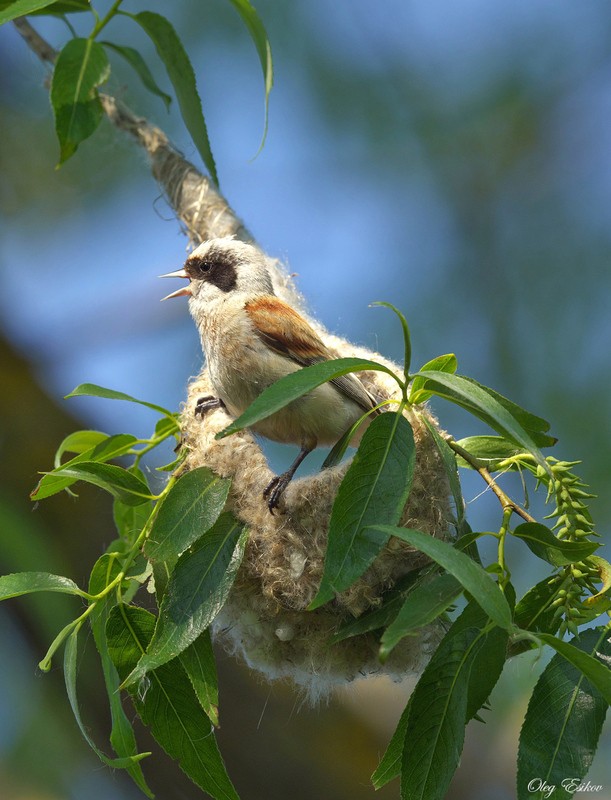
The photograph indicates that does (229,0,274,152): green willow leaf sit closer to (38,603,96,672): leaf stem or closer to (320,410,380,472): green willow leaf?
(320,410,380,472): green willow leaf

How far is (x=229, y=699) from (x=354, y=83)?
4127 millimetres

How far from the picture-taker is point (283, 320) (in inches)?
84.2

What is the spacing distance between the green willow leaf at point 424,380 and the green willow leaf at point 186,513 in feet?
1.39

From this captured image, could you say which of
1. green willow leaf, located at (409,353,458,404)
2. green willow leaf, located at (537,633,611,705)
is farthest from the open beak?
green willow leaf, located at (537,633,611,705)

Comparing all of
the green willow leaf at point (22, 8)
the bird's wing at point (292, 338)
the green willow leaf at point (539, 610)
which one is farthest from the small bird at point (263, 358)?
the green willow leaf at point (22, 8)

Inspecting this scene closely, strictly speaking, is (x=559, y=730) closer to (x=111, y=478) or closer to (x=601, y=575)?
(x=601, y=575)

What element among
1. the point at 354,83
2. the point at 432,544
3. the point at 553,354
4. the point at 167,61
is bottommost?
the point at 432,544

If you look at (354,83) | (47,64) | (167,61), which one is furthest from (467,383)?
(354,83)

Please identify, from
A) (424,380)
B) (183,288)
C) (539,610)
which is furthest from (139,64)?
(539,610)

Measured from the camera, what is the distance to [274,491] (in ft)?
5.84

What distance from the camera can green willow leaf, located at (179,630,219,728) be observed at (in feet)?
4.82

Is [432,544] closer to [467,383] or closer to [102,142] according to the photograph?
[467,383]

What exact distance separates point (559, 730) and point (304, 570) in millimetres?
566

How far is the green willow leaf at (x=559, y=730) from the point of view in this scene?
135 centimetres
